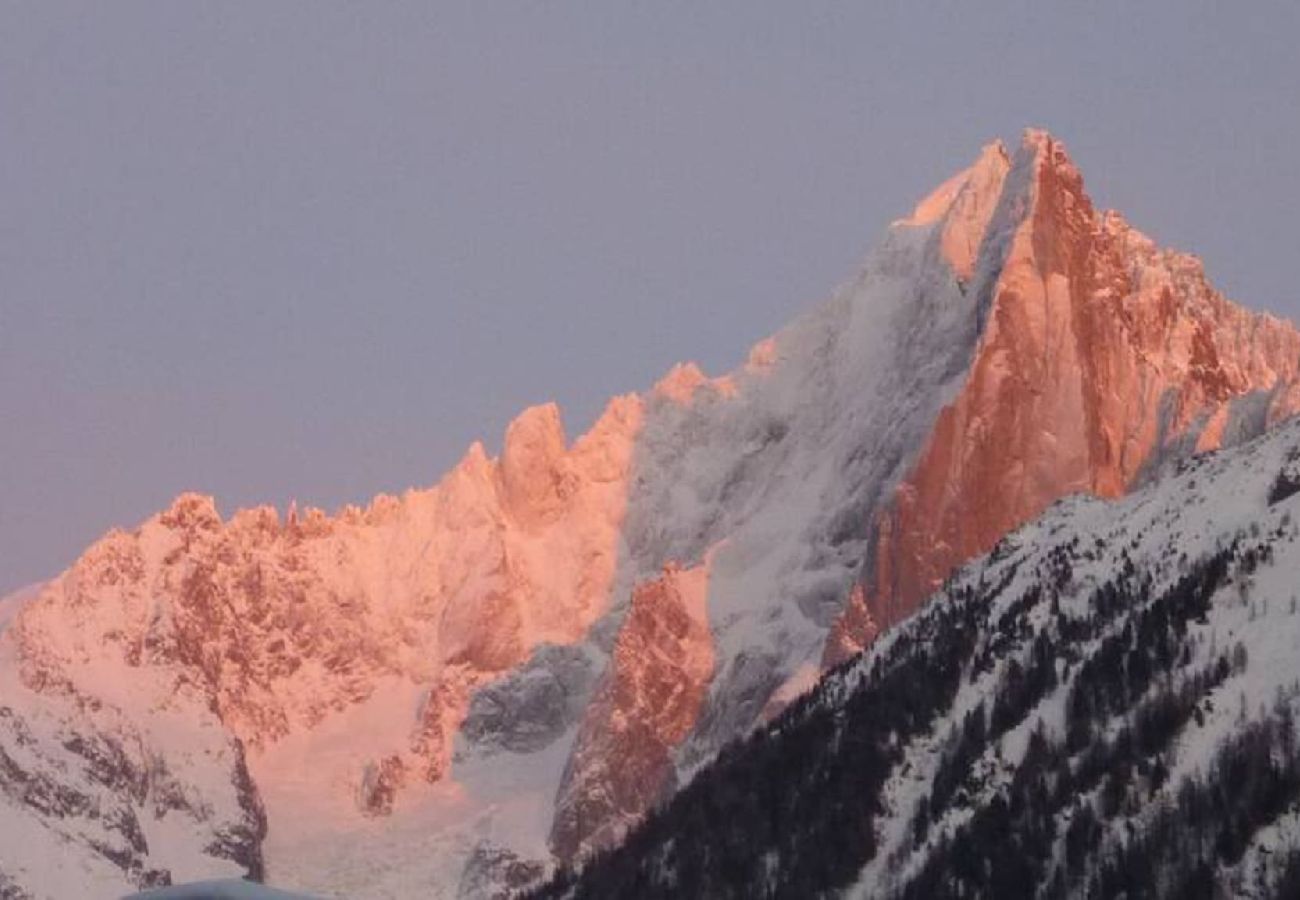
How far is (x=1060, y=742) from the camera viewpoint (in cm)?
14225

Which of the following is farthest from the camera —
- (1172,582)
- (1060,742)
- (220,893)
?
(1172,582)

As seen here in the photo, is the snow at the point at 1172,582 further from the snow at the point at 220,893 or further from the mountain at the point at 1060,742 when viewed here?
the snow at the point at 220,893

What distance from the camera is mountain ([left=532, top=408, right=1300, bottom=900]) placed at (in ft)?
414

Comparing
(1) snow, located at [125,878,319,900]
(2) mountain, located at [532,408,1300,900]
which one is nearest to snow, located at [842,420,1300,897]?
(2) mountain, located at [532,408,1300,900]

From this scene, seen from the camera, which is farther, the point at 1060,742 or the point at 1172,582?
the point at 1172,582

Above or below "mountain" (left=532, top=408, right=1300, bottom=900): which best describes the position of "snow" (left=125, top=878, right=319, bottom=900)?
below

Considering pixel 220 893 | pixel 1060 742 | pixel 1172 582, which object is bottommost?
pixel 220 893

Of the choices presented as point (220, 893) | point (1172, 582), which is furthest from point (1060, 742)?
point (220, 893)

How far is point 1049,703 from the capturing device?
148500 millimetres

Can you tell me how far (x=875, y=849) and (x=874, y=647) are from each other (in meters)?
37.8

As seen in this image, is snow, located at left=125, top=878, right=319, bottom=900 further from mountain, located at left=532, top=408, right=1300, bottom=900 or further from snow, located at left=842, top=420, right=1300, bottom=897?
snow, located at left=842, top=420, right=1300, bottom=897

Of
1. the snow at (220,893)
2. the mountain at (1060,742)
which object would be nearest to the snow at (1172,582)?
the mountain at (1060,742)

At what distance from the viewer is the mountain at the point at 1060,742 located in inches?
4973

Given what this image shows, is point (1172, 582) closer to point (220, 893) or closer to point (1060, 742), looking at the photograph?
point (1060, 742)
